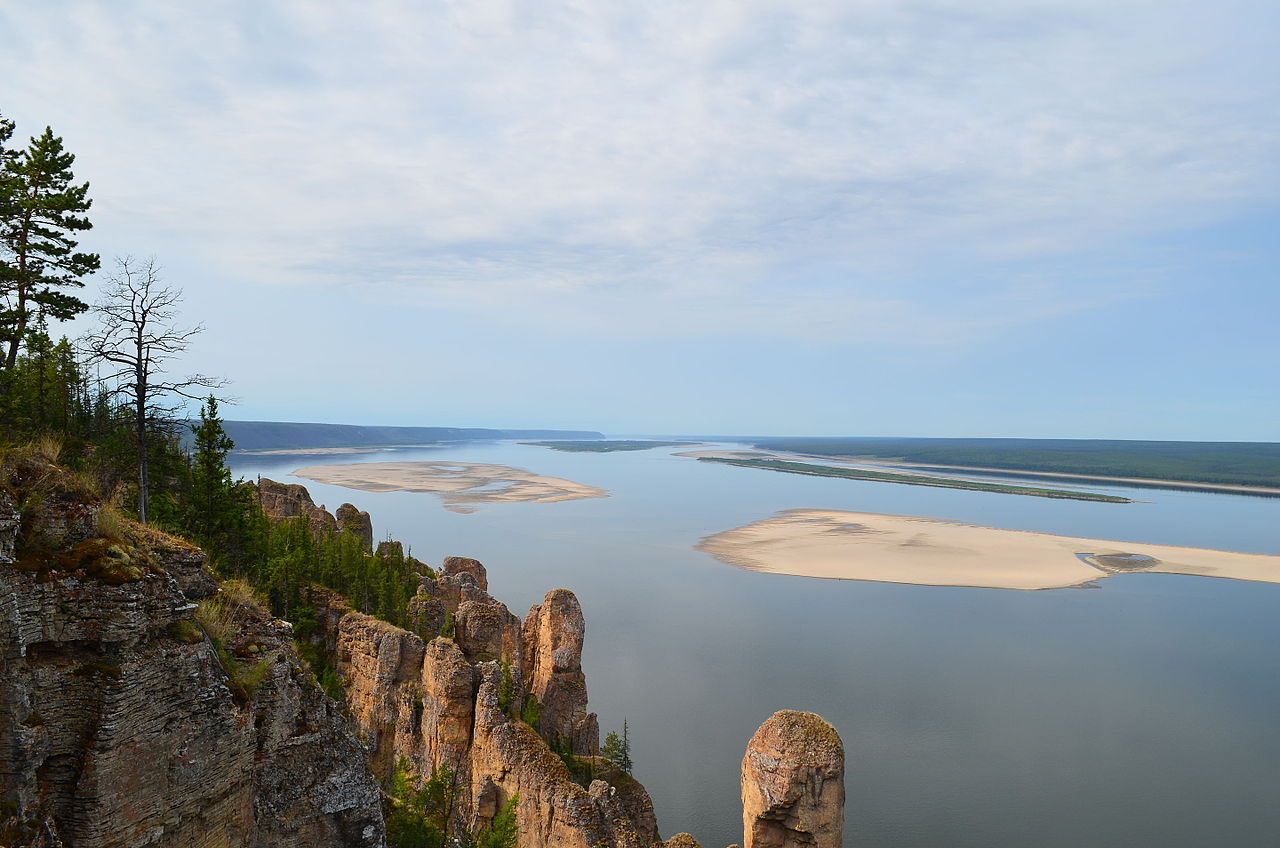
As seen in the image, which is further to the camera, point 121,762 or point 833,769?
point 833,769

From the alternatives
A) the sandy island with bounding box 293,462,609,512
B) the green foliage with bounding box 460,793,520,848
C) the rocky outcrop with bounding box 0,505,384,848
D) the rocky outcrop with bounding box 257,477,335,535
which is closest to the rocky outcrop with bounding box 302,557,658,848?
the green foliage with bounding box 460,793,520,848

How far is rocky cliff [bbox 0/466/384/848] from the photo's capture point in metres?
7.72

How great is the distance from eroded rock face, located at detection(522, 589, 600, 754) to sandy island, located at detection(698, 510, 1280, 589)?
1838 inches

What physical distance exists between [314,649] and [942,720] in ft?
107

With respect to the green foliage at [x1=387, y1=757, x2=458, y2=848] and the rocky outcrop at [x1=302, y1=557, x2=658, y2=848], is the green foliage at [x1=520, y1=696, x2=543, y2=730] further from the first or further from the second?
the green foliage at [x1=387, y1=757, x2=458, y2=848]

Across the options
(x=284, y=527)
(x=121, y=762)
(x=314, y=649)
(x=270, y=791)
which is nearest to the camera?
(x=121, y=762)

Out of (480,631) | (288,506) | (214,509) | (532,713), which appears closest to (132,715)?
(532,713)

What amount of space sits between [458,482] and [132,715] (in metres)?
146

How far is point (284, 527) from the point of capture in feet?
123

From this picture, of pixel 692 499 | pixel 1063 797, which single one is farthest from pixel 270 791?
pixel 692 499

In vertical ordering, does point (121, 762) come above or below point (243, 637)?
below

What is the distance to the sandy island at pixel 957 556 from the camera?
71.8 meters

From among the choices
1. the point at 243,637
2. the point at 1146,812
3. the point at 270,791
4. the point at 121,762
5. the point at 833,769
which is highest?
the point at 243,637

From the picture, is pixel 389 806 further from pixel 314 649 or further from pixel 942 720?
pixel 942 720
